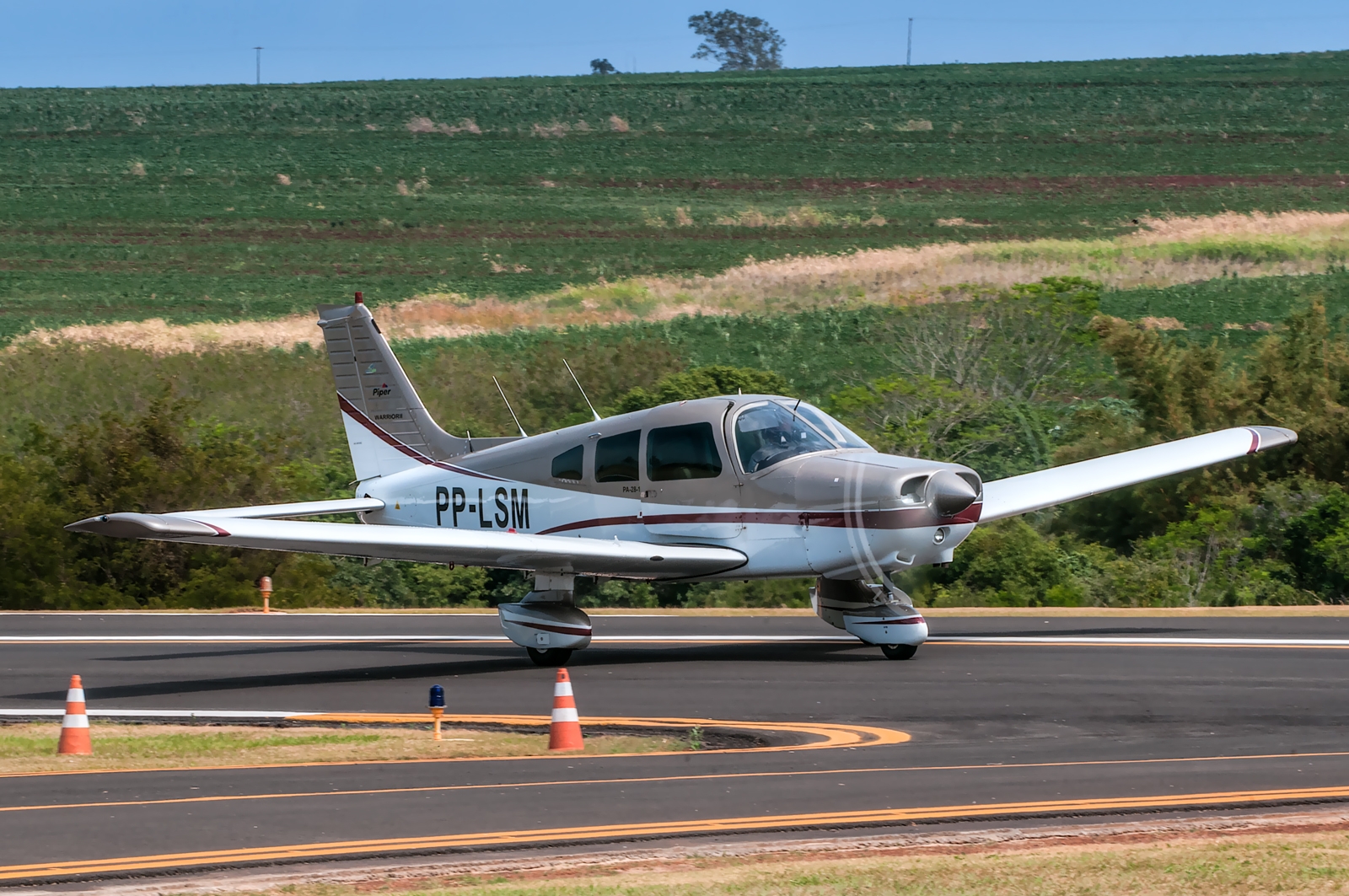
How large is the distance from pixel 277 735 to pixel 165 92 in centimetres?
11929

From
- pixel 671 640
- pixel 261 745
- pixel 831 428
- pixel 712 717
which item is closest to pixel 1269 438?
pixel 831 428

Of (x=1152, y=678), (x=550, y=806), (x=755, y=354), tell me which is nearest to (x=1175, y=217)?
(x=755, y=354)

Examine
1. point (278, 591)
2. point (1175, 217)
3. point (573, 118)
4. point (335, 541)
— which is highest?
point (573, 118)

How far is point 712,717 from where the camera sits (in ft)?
43.2

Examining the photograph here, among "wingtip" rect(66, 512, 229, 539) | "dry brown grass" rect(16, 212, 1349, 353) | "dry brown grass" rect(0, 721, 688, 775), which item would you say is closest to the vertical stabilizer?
"wingtip" rect(66, 512, 229, 539)

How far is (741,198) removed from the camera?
8862 cm

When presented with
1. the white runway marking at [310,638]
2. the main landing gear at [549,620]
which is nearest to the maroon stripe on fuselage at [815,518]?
the main landing gear at [549,620]

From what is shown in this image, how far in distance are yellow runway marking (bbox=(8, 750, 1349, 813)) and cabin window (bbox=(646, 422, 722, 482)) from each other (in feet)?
20.7

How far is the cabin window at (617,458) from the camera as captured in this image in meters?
16.9

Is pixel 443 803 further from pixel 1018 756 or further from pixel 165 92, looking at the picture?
pixel 165 92

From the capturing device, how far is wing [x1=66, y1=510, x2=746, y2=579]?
14.7 metres

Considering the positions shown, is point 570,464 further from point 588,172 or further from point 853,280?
point 588,172

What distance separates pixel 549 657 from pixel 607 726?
428cm

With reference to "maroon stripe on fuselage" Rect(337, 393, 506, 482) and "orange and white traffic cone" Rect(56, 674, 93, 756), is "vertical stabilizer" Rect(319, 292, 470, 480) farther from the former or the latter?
"orange and white traffic cone" Rect(56, 674, 93, 756)
